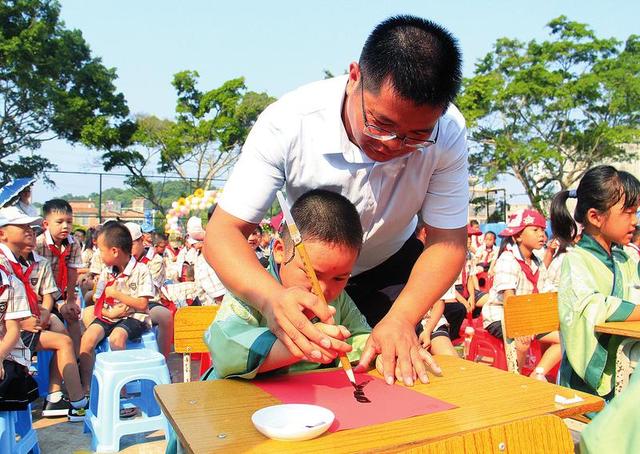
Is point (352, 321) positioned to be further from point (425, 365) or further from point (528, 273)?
point (528, 273)

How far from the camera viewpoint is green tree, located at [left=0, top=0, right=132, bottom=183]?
14727mm

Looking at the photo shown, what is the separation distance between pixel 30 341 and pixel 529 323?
3.09m

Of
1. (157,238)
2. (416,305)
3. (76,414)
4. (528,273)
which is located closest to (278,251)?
(416,305)

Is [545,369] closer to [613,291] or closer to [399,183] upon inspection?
[613,291]

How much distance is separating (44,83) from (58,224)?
40.4 ft

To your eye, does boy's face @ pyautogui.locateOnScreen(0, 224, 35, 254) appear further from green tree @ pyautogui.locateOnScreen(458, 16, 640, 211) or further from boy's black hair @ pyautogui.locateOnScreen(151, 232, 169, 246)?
green tree @ pyautogui.locateOnScreen(458, 16, 640, 211)

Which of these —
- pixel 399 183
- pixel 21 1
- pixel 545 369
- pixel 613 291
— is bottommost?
pixel 545 369

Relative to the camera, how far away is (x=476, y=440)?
0.93 metres

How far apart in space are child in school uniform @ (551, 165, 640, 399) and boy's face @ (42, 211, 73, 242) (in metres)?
4.13

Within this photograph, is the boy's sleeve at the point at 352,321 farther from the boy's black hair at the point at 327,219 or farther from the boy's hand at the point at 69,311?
the boy's hand at the point at 69,311

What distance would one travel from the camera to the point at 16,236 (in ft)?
12.4

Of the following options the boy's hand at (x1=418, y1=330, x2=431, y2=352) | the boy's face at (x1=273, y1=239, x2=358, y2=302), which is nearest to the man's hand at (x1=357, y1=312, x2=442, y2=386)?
the boy's face at (x1=273, y1=239, x2=358, y2=302)

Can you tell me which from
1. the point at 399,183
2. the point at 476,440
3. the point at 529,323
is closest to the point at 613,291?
the point at 529,323

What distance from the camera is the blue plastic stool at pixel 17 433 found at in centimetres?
267
